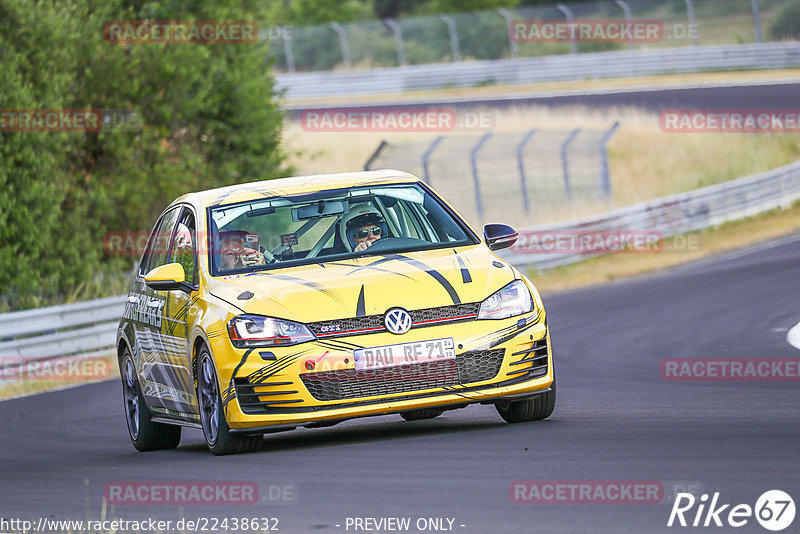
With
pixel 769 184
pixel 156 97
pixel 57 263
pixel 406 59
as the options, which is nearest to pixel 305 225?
pixel 57 263

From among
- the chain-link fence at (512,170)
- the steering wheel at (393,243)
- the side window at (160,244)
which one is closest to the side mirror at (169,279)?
the side window at (160,244)

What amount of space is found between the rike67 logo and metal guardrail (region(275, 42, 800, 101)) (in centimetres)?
3733

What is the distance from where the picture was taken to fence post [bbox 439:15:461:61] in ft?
157

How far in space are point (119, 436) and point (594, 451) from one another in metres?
5.14

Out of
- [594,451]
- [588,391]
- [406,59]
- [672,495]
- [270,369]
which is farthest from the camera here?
[406,59]

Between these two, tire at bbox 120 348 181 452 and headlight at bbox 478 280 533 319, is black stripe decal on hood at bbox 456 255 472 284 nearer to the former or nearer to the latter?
headlight at bbox 478 280 533 319

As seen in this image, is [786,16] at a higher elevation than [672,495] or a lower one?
lower

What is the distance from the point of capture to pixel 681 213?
2594 centimetres

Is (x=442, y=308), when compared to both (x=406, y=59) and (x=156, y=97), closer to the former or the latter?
(x=156, y=97)

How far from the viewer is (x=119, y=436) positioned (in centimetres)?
1124

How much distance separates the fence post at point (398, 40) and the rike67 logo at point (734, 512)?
138ft

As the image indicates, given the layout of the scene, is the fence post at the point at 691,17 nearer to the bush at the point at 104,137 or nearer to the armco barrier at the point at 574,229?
the armco barrier at the point at 574,229

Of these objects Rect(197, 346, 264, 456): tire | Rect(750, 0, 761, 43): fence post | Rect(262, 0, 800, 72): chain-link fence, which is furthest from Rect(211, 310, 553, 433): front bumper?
Rect(750, 0, 761, 43): fence post

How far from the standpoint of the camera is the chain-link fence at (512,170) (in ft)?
89.6
